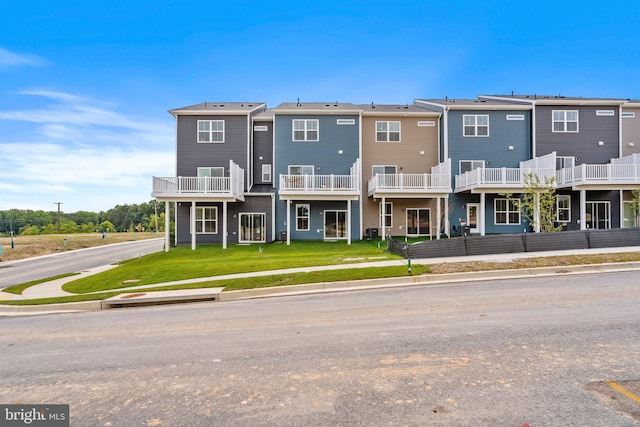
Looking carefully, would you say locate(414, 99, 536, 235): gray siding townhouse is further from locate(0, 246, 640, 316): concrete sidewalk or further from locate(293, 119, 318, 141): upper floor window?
locate(0, 246, 640, 316): concrete sidewalk

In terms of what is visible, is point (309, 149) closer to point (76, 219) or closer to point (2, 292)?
point (2, 292)

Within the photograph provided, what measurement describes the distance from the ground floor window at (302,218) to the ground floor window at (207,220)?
6.09 meters

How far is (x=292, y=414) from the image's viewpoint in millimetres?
3186

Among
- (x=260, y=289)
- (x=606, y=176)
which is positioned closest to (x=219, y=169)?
(x=260, y=289)

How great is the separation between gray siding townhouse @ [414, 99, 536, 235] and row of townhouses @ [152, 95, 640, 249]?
3.0 inches

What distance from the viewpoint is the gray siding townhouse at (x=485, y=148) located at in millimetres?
23312

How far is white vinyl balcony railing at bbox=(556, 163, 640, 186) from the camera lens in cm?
2017

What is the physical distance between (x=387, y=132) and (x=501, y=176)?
8.51 metres

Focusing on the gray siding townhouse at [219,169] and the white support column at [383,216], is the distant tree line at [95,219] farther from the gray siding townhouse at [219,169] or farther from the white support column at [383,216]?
the white support column at [383,216]

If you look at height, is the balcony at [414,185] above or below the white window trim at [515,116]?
below

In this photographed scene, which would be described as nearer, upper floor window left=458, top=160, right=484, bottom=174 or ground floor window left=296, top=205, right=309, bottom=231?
ground floor window left=296, top=205, right=309, bottom=231

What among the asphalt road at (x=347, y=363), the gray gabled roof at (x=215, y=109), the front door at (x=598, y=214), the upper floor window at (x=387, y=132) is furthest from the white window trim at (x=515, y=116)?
the asphalt road at (x=347, y=363)

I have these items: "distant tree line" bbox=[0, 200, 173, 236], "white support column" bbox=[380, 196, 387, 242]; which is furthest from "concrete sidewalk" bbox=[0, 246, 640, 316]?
"distant tree line" bbox=[0, 200, 173, 236]

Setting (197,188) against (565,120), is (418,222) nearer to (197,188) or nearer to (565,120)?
(565,120)
